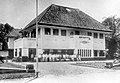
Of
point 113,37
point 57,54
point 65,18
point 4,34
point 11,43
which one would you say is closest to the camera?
point 57,54

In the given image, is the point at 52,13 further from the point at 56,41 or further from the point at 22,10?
the point at 22,10

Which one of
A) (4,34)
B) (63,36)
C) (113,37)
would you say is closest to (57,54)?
(63,36)

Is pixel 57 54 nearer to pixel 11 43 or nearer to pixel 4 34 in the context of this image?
pixel 11 43

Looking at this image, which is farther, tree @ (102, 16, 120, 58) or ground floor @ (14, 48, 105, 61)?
tree @ (102, 16, 120, 58)

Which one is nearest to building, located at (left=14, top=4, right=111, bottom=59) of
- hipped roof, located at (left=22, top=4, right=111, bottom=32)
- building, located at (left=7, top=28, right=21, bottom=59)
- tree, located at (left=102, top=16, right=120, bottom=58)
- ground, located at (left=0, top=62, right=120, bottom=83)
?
hipped roof, located at (left=22, top=4, right=111, bottom=32)

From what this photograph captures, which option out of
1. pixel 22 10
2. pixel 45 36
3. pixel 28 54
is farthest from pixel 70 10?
pixel 22 10

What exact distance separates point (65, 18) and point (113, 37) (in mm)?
16342

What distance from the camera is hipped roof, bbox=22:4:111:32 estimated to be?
92.0 ft

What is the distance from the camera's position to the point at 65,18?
101 ft

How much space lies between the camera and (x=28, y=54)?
86.5 feet

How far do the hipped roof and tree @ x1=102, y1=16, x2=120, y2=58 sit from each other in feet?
28.1

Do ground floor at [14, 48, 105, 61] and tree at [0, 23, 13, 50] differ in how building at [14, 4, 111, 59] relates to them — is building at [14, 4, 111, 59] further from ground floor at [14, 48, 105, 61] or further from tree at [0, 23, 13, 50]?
tree at [0, 23, 13, 50]

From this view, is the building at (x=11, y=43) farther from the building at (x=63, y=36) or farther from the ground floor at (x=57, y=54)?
the ground floor at (x=57, y=54)

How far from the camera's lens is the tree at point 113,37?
134ft
